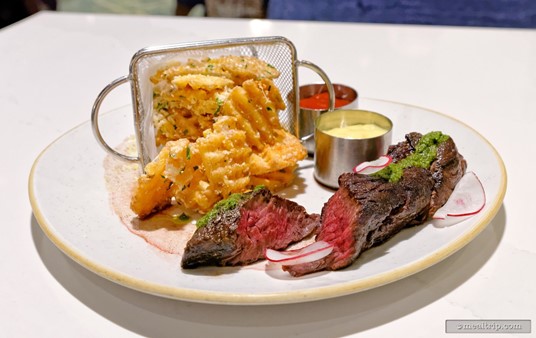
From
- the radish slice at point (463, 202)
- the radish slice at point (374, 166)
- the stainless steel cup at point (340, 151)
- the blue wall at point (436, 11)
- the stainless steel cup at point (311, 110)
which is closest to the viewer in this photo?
the radish slice at point (463, 202)

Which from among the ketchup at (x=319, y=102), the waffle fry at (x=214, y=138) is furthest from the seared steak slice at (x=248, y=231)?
the ketchup at (x=319, y=102)

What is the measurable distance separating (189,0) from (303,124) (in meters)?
3.62

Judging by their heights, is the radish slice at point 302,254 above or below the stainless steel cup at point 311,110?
below

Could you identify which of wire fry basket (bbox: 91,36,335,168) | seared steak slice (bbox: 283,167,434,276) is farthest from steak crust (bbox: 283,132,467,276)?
wire fry basket (bbox: 91,36,335,168)

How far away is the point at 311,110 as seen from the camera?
2520 millimetres

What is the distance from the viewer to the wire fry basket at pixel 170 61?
6.83 feet

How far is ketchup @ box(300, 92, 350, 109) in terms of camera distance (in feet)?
8.48

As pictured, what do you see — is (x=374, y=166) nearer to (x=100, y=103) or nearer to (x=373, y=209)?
(x=373, y=209)

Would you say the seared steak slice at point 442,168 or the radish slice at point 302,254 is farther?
the seared steak slice at point 442,168

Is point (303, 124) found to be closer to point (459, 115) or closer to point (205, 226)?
point (459, 115)

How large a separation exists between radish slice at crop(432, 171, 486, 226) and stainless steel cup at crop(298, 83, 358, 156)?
743 millimetres

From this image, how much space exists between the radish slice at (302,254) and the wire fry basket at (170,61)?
2.65 feet

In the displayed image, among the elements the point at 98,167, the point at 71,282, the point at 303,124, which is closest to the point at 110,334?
the point at 71,282

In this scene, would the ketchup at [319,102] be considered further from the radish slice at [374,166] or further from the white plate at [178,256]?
the radish slice at [374,166]
